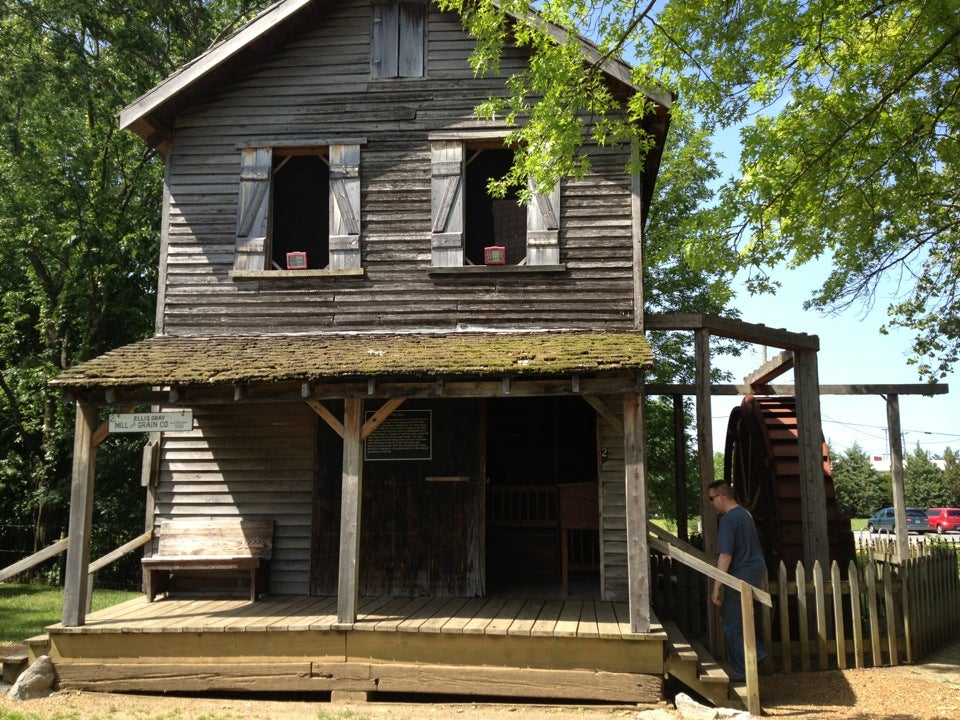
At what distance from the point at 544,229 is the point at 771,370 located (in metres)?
5.13

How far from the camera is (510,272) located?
10.0 meters

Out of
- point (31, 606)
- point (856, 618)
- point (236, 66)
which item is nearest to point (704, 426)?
point (856, 618)

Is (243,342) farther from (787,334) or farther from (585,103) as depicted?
(787,334)

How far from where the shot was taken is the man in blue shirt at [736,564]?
8.23 m

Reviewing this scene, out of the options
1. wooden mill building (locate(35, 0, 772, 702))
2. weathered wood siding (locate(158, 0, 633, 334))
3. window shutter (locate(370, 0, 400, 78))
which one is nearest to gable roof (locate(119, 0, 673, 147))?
wooden mill building (locate(35, 0, 772, 702))

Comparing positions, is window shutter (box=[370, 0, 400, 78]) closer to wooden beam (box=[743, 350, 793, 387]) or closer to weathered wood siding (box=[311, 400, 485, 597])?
weathered wood siding (box=[311, 400, 485, 597])

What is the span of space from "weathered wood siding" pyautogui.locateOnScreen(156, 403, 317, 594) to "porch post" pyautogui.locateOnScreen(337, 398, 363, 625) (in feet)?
6.36

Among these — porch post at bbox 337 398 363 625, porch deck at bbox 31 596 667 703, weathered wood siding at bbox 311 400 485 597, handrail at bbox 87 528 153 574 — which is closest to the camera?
porch deck at bbox 31 596 667 703

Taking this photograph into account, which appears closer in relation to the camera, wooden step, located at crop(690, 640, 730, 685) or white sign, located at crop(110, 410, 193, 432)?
wooden step, located at crop(690, 640, 730, 685)

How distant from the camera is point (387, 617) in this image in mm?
8414

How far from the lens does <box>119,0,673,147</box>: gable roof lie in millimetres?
9883

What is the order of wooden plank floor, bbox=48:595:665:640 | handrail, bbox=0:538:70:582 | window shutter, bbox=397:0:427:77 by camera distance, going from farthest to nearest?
window shutter, bbox=397:0:427:77 < handrail, bbox=0:538:70:582 < wooden plank floor, bbox=48:595:665:640

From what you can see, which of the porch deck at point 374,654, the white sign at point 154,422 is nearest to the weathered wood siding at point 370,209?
the white sign at point 154,422

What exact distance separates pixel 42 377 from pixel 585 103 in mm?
14318
